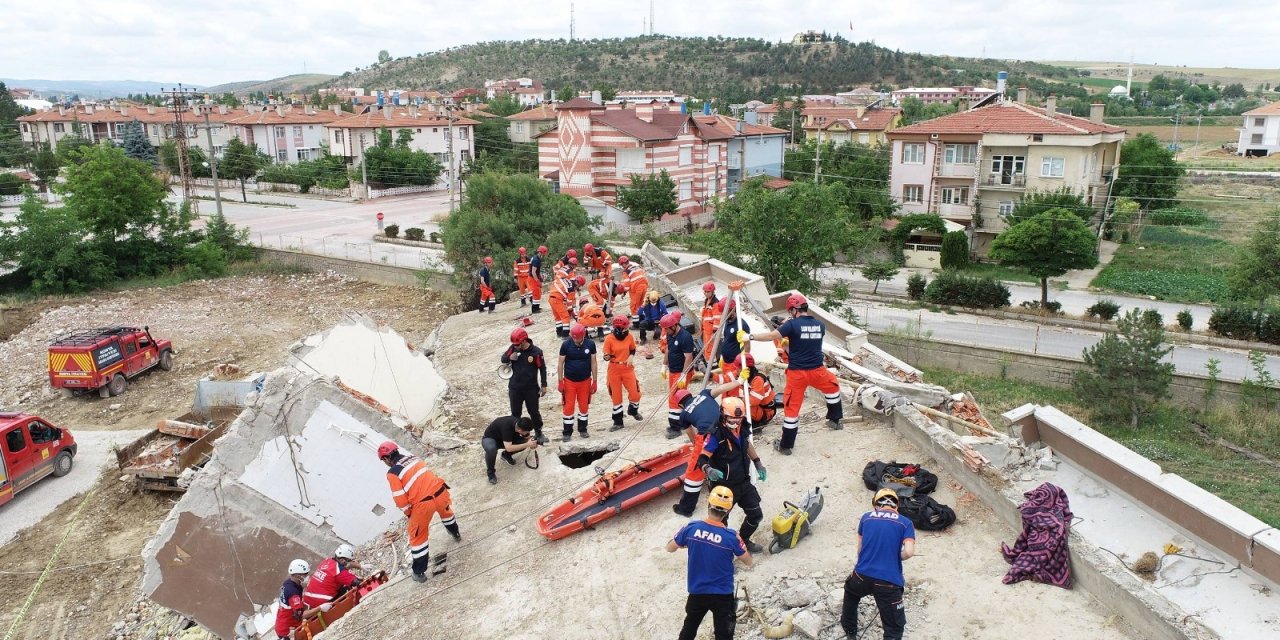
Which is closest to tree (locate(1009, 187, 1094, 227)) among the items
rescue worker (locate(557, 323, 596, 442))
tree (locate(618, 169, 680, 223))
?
tree (locate(618, 169, 680, 223))

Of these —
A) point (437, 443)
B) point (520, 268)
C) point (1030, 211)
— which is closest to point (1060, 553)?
point (437, 443)

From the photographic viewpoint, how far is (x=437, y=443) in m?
11.4

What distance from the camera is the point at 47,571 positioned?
534 inches

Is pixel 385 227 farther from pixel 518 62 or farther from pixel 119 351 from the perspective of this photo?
pixel 518 62

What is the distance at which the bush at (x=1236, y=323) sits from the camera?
26.6 m

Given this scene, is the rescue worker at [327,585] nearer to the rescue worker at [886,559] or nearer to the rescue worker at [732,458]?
the rescue worker at [732,458]

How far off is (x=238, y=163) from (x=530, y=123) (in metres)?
24.9

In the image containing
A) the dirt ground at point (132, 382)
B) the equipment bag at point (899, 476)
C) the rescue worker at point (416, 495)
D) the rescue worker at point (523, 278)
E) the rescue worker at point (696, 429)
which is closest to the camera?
the rescue worker at point (696, 429)

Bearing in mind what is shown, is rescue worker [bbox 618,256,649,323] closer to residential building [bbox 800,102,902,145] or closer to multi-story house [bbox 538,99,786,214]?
multi-story house [bbox 538,99,786,214]

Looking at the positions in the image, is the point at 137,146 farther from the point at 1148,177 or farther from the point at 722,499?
the point at 722,499

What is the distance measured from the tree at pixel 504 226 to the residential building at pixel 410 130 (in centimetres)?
3768

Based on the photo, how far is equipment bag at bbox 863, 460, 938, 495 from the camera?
8354 millimetres

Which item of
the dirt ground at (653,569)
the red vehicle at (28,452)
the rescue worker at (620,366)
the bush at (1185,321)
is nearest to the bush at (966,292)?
the bush at (1185,321)

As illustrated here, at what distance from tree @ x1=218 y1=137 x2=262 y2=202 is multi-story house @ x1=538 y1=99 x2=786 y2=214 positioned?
3025cm
